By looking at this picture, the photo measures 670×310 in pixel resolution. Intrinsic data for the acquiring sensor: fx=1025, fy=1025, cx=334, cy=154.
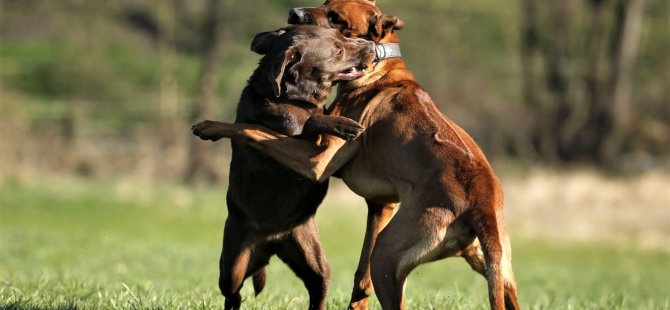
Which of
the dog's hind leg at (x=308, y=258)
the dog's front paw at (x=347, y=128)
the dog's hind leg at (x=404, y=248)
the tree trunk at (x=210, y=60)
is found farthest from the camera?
the tree trunk at (x=210, y=60)

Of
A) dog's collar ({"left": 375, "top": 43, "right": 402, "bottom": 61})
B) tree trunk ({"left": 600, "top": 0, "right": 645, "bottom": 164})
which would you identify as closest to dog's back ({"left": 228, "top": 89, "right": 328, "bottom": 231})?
dog's collar ({"left": 375, "top": 43, "right": 402, "bottom": 61})

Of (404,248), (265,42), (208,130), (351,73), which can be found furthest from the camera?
(265,42)

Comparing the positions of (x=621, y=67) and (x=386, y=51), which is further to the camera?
(x=621, y=67)

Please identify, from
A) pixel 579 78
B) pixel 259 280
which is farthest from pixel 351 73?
pixel 579 78

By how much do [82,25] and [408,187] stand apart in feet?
116

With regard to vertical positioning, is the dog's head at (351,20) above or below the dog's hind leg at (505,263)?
above

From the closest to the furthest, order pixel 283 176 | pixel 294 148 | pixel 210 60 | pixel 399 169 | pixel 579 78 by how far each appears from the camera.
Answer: pixel 399 169 < pixel 294 148 < pixel 283 176 < pixel 210 60 < pixel 579 78

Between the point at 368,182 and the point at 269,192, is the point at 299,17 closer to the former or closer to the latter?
the point at 269,192

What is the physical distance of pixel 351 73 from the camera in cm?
631

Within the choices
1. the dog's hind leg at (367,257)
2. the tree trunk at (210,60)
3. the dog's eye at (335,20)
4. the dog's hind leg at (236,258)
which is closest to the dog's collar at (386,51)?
the dog's eye at (335,20)

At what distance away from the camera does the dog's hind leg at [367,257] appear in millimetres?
6082

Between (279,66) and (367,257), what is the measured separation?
1.25 metres

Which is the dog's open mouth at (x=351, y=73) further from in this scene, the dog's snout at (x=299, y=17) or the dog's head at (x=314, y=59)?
the dog's snout at (x=299, y=17)

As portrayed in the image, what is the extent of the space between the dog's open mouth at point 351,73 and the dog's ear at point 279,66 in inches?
12.6
